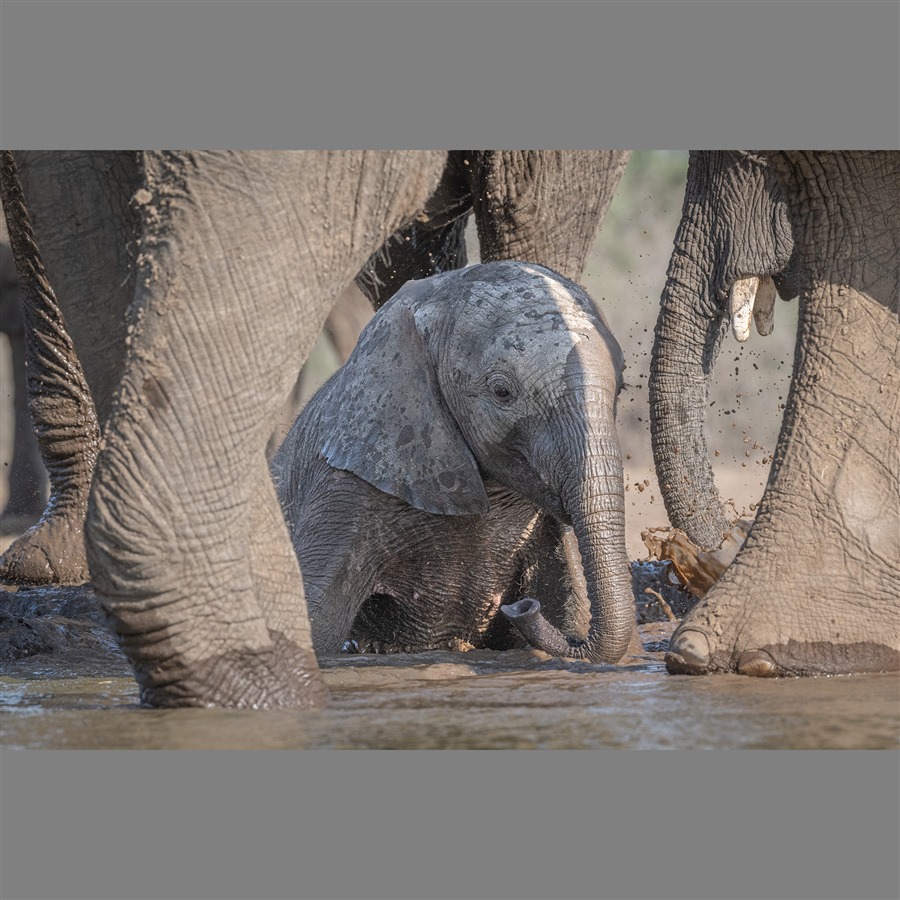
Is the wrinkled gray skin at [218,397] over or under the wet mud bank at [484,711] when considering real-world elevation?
over

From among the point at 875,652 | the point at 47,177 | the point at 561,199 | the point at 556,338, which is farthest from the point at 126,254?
the point at 561,199

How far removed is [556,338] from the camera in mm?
4492

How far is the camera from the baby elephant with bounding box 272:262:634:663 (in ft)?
14.4

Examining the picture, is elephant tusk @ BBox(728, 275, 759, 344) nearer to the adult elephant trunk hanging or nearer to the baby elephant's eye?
the adult elephant trunk hanging

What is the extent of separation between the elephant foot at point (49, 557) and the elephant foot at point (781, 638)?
2.44 m

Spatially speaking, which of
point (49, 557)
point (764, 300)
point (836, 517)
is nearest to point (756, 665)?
point (836, 517)

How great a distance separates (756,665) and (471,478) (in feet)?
3.11

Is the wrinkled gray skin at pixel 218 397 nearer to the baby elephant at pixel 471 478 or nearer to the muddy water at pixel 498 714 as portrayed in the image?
the muddy water at pixel 498 714

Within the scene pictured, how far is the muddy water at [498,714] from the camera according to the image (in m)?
3.16

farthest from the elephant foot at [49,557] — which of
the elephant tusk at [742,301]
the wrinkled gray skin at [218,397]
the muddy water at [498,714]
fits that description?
the wrinkled gray skin at [218,397]

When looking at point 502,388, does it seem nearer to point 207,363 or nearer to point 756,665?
point 756,665

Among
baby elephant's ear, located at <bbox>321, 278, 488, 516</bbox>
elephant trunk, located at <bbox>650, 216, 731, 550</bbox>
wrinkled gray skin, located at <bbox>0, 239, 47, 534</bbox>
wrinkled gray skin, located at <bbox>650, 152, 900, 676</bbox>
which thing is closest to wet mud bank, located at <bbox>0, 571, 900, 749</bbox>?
wrinkled gray skin, located at <bbox>650, 152, 900, 676</bbox>

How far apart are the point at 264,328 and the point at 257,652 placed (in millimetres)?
580

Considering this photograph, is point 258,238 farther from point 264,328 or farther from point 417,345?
point 417,345
